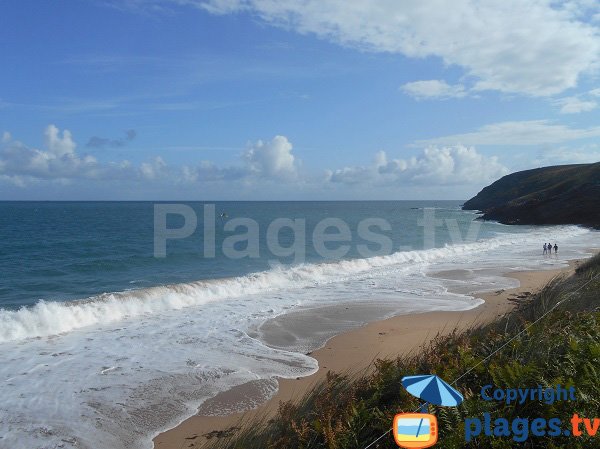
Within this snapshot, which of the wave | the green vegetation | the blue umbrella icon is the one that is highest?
the blue umbrella icon

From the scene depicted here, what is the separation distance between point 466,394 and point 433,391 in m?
1.09

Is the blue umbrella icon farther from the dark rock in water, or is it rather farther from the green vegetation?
the dark rock in water

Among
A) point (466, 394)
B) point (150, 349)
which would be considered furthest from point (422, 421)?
point (150, 349)

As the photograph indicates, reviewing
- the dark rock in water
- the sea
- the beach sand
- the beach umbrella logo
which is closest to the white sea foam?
the sea

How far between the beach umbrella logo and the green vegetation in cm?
33

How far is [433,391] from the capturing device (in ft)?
12.0

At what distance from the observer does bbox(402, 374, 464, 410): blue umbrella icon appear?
3545 millimetres

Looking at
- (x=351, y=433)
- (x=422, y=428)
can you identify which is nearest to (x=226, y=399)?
(x=351, y=433)

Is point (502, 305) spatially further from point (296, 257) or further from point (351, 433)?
point (296, 257)

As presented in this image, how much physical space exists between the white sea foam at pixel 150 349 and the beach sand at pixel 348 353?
1.06ft

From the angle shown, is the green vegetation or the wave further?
the wave

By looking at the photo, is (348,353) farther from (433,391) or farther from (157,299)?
(157,299)

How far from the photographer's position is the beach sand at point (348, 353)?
6957 mm

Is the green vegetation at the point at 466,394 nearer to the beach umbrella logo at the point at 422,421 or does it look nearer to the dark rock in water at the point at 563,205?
the beach umbrella logo at the point at 422,421
